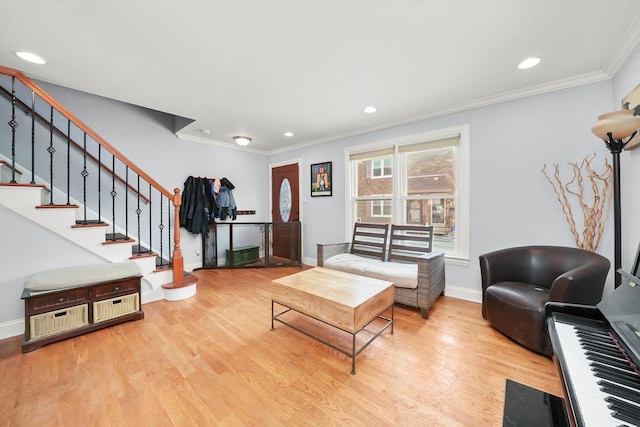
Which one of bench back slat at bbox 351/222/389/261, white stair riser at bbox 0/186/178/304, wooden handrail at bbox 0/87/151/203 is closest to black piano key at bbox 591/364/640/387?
bench back slat at bbox 351/222/389/261

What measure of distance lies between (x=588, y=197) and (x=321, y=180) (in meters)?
3.34

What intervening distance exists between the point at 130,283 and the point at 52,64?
2.12m

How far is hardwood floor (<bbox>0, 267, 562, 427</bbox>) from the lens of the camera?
4.35 ft

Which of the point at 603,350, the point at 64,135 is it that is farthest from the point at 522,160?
the point at 64,135

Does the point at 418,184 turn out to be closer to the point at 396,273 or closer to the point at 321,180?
the point at 396,273

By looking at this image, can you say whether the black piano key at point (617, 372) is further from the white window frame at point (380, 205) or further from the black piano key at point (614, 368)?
the white window frame at point (380, 205)

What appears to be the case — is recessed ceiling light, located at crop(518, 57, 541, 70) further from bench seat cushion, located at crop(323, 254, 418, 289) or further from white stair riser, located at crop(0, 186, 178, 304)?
white stair riser, located at crop(0, 186, 178, 304)

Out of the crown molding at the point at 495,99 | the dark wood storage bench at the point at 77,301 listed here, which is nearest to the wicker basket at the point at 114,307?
the dark wood storage bench at the point at 77,301

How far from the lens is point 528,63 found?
2053 mm

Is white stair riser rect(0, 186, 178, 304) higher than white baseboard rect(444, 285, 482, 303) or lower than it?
higher

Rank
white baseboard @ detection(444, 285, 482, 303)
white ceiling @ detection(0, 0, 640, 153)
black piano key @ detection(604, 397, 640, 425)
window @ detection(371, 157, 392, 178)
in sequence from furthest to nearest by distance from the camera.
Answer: window @ detection(371, 157, 392, 178) → white baseboard @ detection(444, 285, 482, 303) → white ceiling @ detection(0, 0, 640, 153) → black piano key @ detection(604, 397, 640, 425)

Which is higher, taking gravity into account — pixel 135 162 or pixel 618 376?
pixel 135 162

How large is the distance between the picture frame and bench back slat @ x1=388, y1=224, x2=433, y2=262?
1.47 m

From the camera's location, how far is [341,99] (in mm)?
2791
